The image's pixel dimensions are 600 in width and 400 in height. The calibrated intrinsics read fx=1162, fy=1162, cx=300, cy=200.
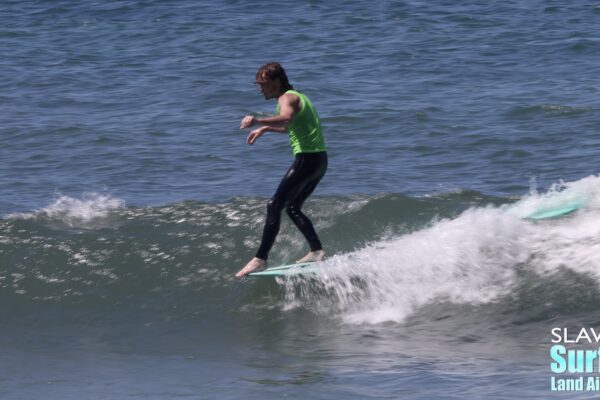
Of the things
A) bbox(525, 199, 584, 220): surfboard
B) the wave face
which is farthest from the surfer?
bbox(525, 199, 584, 220): surfboard

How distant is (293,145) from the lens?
29.4 ft

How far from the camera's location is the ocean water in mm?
8250

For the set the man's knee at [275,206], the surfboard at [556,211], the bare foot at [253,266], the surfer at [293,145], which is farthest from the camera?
the surfboard at [556,211]

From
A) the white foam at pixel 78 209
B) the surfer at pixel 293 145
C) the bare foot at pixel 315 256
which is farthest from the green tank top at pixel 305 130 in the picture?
the white foam at pixel 78 209

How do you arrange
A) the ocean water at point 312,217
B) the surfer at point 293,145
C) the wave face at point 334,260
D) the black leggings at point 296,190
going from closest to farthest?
the ocean water at point 312,217, the surfer at point 293,145, the black leggings at point 296,190, the wave face at point 334,260

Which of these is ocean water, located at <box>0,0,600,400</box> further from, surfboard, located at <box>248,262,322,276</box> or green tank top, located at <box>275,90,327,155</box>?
green tank top, located at <box>275,90,327,155</box>

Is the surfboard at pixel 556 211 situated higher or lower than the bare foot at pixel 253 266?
lower

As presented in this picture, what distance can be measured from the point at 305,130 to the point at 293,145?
0.18 metres

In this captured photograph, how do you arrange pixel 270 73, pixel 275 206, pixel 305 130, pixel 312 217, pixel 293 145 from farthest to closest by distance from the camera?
pixel 312 217 → pixel 275 206 → pixel 293 145 → pixel 305 130 → pixel 270 73

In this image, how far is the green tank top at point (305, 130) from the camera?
873 cm

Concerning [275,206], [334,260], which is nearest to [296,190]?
[275,206]

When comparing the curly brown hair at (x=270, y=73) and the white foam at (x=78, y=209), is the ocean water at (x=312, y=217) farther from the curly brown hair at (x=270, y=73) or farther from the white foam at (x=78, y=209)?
the curly brown hair at (x=270, y=73)

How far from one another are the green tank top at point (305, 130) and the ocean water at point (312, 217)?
3.84ft

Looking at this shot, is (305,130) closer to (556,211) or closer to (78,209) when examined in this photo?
(556,211)
